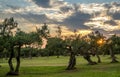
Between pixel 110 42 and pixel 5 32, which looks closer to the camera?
pixel 5 32

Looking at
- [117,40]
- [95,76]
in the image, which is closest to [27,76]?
[95,76]

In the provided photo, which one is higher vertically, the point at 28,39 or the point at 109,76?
the point at 28,39

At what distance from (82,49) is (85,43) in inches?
167

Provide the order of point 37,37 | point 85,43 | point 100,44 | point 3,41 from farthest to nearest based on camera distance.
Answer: point 100,44 → point 85,43 → point 37,37 → point 3,41

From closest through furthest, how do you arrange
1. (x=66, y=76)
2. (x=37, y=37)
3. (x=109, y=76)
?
(x=109, y=76), (x=66, y=76), (x=37, y=37)

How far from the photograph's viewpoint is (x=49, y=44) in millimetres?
81250

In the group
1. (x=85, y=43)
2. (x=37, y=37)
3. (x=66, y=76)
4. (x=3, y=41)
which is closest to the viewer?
(x=66, y=76)

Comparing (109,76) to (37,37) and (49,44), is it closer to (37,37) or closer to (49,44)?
(37,37)

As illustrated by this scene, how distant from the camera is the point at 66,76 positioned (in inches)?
2365

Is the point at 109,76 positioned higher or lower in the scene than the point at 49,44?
lower

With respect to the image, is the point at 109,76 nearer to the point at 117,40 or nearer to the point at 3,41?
the point at 3,41

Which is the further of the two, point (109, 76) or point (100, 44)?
point (100, 44)

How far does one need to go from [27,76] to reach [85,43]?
32.3m

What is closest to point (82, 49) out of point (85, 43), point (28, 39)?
point (85, 43)
